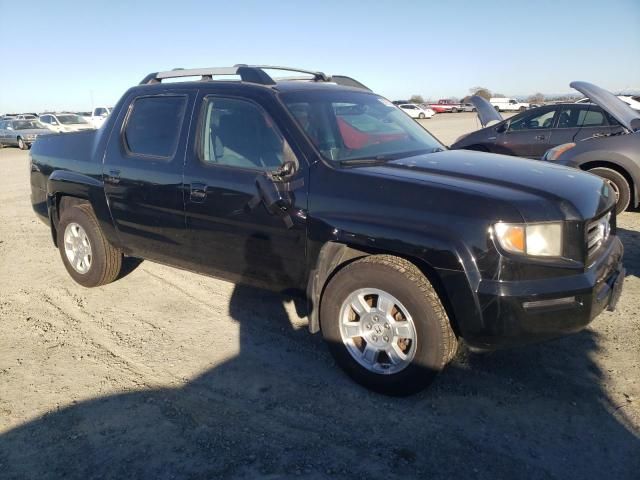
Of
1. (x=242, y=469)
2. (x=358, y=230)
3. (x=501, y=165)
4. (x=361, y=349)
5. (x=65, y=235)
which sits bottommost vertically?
(x=242, y=469)

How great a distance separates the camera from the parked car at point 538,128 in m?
8.41

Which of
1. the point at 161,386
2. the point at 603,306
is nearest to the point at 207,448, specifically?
the point at 161,386

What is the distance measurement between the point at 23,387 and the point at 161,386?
0.90m

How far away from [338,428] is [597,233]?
1877 mm

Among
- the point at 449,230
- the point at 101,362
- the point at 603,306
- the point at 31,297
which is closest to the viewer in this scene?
the point at 449,230

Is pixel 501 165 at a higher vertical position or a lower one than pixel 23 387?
higher

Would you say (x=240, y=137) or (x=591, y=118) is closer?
(x=240, y=137)

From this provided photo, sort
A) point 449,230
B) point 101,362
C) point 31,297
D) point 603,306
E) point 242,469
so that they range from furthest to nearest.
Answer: point 31,297
point 101,362
point 603,306
point 449,230
point 242,469

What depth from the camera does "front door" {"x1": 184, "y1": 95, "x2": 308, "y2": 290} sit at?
3.37 meters

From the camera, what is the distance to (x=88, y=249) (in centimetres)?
493

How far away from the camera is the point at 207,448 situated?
2672mm

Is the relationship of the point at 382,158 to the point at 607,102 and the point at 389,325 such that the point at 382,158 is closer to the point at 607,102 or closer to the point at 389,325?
the point at 389,325

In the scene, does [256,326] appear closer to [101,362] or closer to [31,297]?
[101,362]

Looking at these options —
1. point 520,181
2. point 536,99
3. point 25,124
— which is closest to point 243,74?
point 520,181
